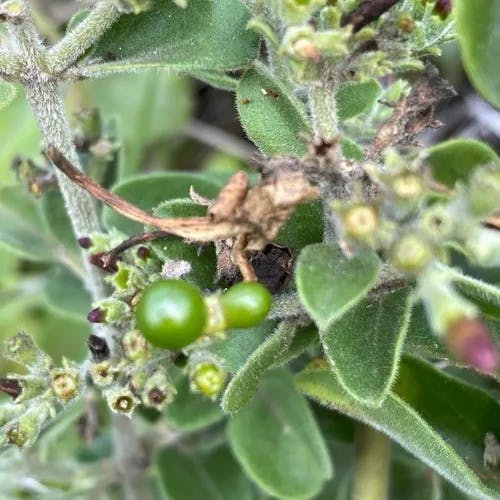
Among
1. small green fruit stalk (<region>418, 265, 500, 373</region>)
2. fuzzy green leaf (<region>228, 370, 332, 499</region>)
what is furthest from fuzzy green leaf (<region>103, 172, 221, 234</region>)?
small green fruit stalk (<region>418, 265, 500, 373</region>)

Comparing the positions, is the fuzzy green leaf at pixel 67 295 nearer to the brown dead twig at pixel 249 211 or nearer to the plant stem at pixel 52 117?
the plant stem at pixel 52 117

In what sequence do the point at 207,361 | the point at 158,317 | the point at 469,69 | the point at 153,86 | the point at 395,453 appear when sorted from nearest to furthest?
the point at 158,317 → the point at 469,69 → the point at 207,361 → the point at 395,453 → the point at 153,86

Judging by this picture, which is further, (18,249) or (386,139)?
(18,249)

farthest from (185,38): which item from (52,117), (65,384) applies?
(65,384)

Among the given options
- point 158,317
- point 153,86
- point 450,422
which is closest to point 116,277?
point 158,317

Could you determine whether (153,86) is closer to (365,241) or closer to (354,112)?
(354,112)

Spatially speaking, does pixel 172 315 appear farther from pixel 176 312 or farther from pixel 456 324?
pixel 456 324
